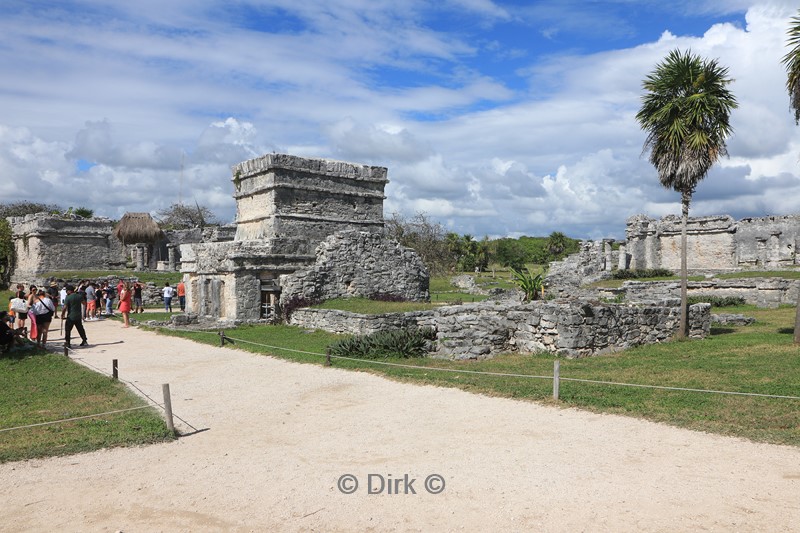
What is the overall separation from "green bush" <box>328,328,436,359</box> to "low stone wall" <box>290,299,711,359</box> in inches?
20.3

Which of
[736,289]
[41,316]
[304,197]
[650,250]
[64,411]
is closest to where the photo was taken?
[64,411]

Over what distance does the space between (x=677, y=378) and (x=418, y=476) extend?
19.1 feet

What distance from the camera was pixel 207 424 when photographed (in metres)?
8.16

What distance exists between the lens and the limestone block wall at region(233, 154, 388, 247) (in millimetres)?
22141

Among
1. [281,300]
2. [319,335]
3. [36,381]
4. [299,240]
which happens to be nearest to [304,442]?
[36,381]

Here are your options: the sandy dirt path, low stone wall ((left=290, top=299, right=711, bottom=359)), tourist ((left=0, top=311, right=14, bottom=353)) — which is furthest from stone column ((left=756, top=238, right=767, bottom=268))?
tourist ((left=0, top=311, right=14, bottom=353))

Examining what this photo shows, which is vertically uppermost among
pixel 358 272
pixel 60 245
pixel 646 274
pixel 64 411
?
pixel 60 245

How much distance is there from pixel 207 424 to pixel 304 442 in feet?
5.95

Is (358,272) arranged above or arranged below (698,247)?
below

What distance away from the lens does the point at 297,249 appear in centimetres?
2130

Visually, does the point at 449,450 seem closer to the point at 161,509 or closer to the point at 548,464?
the point at 548,464

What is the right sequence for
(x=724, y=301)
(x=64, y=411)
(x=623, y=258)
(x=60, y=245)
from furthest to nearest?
1. (x=623, y=258)
2. (x=60, y=245)
3. (x=724, y=301)
4. (x=64, y=411)

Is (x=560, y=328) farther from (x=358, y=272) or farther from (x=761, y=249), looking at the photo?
(x=761, y=249)

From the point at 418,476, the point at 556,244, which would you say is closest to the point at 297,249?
the point at 418,476
